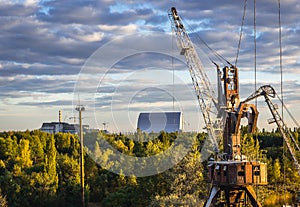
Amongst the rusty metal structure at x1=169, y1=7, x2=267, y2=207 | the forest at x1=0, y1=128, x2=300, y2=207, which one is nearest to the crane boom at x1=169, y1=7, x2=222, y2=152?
the forest at x1=0, y1=128, x2=300, y2=207

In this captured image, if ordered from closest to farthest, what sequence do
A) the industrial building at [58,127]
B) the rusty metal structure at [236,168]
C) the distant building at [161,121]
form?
the rusty metal structure at [236,168]
the distant building at [161,121]
the industrial building at [58,127]

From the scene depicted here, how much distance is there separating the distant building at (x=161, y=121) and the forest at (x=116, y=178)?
121 centimetres

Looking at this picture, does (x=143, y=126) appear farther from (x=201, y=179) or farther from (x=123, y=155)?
(x=201, y=179)

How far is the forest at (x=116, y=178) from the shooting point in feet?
125

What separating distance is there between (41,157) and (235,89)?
1589 inches

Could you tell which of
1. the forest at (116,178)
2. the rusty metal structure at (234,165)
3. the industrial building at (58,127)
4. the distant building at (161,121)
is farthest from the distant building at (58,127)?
the rusty metal structure at (234,165)

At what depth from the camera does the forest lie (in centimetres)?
3803

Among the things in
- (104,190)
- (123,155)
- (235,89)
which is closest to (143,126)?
(123,155)

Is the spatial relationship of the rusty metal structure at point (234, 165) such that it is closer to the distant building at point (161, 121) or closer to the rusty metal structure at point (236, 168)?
the rusty metal structure at point (236, 168)

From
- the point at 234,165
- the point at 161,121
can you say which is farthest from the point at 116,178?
the point at 234,165

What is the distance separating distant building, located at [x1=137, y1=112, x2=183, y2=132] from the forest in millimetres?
1213

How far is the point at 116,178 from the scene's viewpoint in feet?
153

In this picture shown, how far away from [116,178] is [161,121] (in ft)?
24.6

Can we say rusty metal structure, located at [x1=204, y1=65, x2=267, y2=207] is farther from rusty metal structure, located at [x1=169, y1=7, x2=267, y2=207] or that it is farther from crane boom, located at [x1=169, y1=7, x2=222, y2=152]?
crane boom, located at [x1=169, y1=7, x2=222, y2=152]
